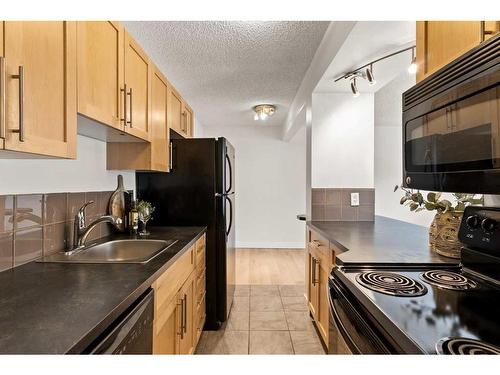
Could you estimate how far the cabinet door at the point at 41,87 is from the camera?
2.73 feet

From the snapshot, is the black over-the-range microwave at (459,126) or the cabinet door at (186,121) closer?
the black over-the-range microwave at (459,126)

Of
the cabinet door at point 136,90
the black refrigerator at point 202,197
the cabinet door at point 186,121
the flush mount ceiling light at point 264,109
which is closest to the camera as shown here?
the cabinet door at point 136,90

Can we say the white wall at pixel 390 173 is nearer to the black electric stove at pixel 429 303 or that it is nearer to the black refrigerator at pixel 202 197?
the black refrigerator at pixel 202 197

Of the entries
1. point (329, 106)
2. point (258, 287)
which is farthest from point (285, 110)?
point (258, 287)

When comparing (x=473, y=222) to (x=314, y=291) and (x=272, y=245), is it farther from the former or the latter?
(x=272, y=245)

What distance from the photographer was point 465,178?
826 millimetres

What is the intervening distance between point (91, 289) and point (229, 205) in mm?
1776

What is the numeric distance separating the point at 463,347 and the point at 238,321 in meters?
2.24

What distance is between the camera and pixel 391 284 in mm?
1038

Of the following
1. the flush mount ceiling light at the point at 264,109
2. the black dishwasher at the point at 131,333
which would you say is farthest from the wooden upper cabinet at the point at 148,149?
the flush mount ceiling light at the point at 264,109

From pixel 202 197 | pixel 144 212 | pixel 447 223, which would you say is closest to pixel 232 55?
pixel 202 197

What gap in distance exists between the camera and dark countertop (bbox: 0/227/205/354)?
69cm

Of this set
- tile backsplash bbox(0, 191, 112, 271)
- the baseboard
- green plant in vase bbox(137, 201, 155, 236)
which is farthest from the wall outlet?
the baseboard

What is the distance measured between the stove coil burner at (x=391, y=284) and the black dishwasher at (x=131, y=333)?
0.81 m
